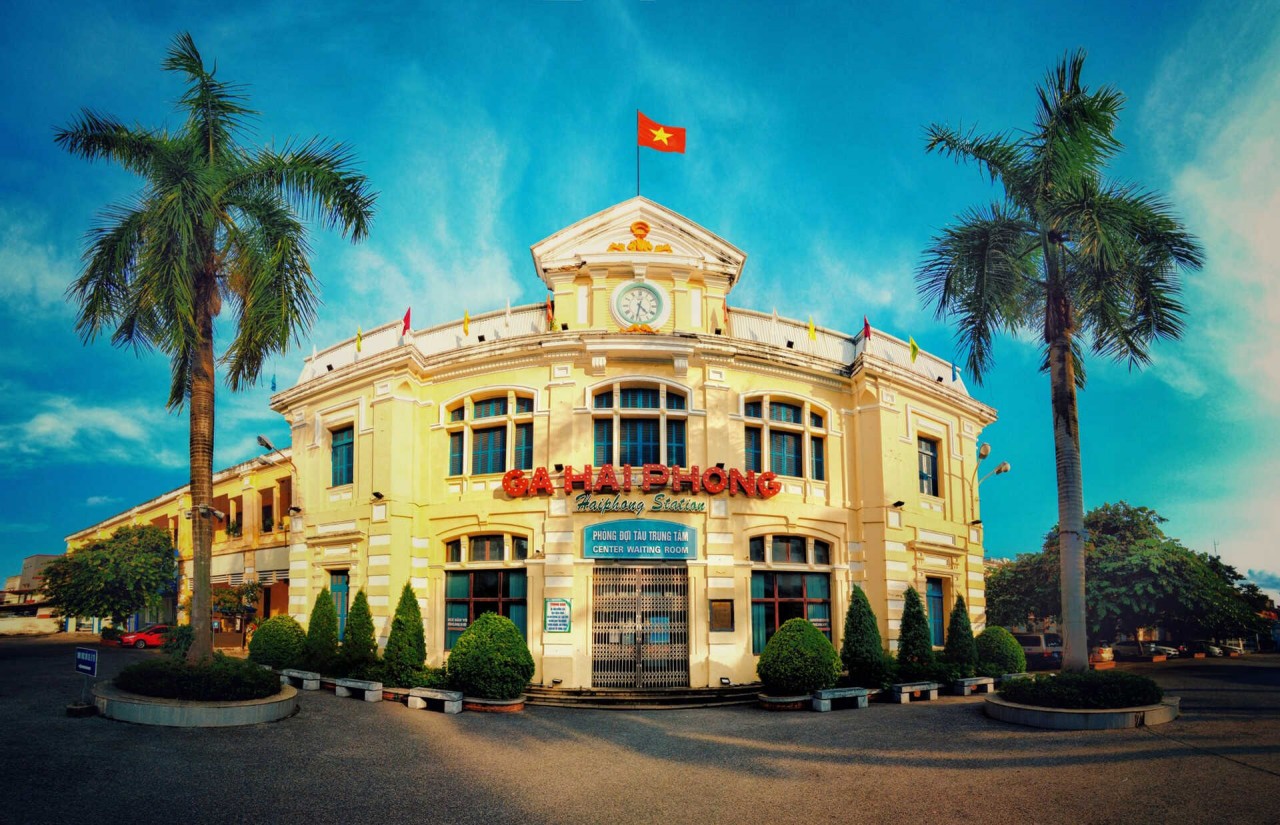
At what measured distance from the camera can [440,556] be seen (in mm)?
23516

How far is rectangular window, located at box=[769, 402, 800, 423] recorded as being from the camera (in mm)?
24031

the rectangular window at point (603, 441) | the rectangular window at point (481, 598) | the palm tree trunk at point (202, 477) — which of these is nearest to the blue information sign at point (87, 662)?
the palm tree trunk at point (202, 477)

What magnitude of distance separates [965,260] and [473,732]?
14555 mm

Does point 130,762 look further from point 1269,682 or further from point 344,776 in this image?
point 1269,682

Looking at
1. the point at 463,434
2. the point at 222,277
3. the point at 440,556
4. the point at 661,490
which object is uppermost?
the point at 222,277

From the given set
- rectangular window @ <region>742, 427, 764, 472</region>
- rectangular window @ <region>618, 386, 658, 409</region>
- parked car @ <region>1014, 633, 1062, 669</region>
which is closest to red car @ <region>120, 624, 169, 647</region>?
rectangular window @ <region>618, 386, 658, 409</region>

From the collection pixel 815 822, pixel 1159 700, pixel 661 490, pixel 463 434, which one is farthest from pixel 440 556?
pixel 1159 700

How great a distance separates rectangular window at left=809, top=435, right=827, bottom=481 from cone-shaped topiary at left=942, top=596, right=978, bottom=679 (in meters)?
4.98

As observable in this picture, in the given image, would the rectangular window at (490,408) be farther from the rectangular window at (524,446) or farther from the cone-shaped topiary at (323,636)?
the cone-shaped topiary at (323,636)

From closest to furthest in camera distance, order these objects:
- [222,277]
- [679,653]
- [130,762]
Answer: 1. [130,762]
2. [222,277]
3. [679,653]

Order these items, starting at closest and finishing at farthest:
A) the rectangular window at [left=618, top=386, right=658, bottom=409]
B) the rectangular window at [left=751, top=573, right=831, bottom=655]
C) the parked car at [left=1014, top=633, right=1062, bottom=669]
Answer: the rectangular window at [left=751, top=573, right=831, bottom=655]
the rectangular window at [left=618, top=386, right=658, bottom=409]
the parked car at [left=1014, top=633, right=1062, bottom=669]

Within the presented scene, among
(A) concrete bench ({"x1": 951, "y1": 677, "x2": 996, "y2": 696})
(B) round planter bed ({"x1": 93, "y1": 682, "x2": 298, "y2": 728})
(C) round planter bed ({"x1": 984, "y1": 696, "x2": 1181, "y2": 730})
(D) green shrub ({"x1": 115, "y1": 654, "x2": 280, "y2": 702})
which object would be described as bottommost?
(A) concrete bench ({"x1": 951, "y1": 677, "x2": 996, "y2": 696})

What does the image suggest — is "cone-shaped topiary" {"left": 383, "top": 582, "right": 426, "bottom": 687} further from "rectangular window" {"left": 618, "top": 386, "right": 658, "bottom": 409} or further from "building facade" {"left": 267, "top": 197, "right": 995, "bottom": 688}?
"rectangular window" {"left": 618, "top": 386, "right": 658, "bottom": 409}

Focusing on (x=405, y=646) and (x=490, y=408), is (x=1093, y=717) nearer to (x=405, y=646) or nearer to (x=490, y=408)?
(x=405, y=646)
